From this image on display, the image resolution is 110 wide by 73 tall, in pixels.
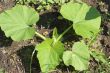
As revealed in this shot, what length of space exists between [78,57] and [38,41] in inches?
23.6

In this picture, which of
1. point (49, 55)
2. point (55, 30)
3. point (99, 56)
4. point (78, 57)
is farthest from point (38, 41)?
point (99, 56)

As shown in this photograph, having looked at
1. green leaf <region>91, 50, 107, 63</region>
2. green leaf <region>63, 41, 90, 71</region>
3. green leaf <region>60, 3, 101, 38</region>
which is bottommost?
green leaf <region>91, 50, 107, 63</region>

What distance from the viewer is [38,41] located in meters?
3.94

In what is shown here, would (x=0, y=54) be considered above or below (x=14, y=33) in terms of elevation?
below

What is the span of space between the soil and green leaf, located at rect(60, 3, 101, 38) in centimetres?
20

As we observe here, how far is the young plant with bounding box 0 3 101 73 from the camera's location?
356 centimetres

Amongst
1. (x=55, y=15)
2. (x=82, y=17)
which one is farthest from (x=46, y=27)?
(x=82, y=17)

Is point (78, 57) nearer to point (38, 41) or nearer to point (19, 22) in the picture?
point (38, 41)

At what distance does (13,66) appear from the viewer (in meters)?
Result: 3.76

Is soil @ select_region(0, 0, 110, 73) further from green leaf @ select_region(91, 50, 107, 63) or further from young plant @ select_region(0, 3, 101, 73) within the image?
young plant @ select_region(0, 3, 101, 73)

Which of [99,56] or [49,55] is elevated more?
[49,55]

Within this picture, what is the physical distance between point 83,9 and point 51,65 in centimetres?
81

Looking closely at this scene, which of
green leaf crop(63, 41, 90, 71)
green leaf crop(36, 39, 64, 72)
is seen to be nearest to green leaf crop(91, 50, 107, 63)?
green leaf crop(63, 41, 90, 71)

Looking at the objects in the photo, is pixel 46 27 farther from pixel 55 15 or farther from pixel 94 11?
pixel 94 11
